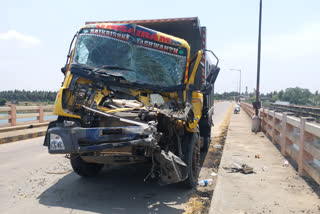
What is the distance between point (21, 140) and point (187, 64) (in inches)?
326

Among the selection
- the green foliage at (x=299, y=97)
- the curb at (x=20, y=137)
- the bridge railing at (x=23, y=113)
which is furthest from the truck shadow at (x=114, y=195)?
the green foliage at (x=299, y=97)

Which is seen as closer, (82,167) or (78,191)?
(78,191)

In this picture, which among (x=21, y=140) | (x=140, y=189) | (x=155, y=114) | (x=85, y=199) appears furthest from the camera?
(x=21, y=140)

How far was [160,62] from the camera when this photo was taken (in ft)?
17.9

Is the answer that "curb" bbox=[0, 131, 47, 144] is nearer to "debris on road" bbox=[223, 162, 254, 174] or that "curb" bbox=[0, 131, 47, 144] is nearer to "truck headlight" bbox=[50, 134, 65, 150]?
"truck headlight" bbox=[50, 134, 65, 150]

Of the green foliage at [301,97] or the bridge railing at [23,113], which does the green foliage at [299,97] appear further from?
the bridge railing at [23,113]

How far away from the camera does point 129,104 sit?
460cm

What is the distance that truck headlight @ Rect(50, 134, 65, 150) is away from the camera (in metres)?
4.09

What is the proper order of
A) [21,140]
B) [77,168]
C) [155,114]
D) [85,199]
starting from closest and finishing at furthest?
1. [155,114]
2. [85,199]
3. [77,168]
4. [21,140]

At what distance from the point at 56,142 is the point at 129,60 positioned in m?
1.95

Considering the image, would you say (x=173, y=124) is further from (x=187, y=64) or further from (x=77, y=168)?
(x=77, y=168)

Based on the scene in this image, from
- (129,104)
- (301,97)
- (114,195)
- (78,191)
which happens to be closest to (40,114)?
(78,191)

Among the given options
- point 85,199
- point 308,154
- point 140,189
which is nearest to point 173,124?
point 140,189

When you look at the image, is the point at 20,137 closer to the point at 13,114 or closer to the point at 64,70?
the point at 13,114
